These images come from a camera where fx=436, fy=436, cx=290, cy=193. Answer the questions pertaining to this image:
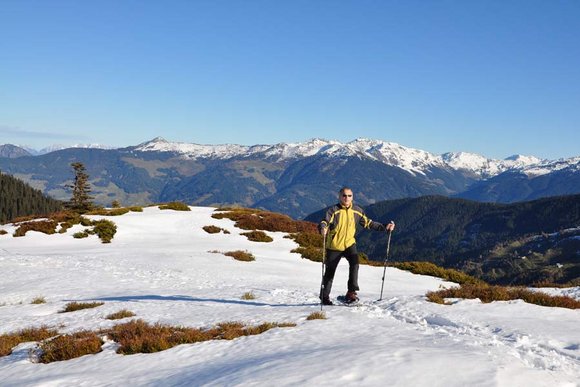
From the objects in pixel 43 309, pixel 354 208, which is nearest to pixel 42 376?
pixel 43 309

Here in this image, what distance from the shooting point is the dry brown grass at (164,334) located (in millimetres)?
8859

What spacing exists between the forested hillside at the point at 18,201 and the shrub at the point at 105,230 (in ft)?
443

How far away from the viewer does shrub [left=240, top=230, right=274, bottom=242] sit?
3331 cm

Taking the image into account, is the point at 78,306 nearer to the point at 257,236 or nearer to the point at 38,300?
the point at 38,300

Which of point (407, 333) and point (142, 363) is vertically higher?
point (407, 333)

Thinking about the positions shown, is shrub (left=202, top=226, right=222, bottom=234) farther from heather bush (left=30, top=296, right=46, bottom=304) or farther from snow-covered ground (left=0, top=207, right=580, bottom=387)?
heather bush (left=30, top=296, right=46, bottom=304)

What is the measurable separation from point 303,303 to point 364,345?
6675 mm

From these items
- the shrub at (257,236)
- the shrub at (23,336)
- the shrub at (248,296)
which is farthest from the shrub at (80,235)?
the shrub at (23,336)

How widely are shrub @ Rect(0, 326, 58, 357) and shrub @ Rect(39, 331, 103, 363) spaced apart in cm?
98

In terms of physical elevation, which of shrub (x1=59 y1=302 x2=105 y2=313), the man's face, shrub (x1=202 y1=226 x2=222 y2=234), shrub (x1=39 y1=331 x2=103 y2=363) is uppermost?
the man's face

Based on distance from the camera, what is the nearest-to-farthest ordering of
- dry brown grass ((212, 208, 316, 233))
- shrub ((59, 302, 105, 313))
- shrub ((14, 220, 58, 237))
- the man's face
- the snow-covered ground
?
the snow-covered ground
the man's face
shrub ((59, 302, 105, 313))
shrub ((14, 220, 58, 237))
dry brown grass ((212, 208, 316, 233))

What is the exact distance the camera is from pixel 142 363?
312 inches

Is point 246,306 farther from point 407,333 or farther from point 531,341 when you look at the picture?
point 531,341

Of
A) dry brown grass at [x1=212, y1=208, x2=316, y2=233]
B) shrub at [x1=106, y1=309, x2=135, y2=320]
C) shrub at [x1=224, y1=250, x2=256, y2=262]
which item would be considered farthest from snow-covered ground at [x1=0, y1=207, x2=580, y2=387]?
dry brown grass at [x1=212, y1=208, x2=316, y2=233]
